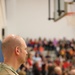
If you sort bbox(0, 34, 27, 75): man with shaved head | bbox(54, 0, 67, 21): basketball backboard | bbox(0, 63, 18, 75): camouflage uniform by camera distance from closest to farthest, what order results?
bbox(0, 63, 18, 75): camouflage uniform → bbox(0, 34, 27, 75): man with shaved head → bbox(54, 0, 67, 21): basketball backboard

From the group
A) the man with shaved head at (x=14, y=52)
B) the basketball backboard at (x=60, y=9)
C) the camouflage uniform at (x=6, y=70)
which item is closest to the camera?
Result: the camouflage uniform at (x=6, y=70)

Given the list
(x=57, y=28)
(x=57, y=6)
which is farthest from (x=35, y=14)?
(x=57, y=6)

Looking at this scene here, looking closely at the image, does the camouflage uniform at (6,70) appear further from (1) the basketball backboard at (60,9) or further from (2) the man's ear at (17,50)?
(1) the basketball backboard at (60,9)

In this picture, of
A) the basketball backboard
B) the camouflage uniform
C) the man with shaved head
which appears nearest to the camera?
the camouflage uniform

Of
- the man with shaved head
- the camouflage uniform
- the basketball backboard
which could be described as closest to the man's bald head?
the man with shaved head

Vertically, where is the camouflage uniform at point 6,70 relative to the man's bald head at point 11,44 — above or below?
below

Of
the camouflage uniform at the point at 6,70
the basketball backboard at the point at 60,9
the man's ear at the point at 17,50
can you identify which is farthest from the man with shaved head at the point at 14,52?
the basketball backboard at the point at 60,9

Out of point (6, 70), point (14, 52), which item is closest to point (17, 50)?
point (14, 52)

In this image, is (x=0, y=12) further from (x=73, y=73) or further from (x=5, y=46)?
(x=5, y=46)

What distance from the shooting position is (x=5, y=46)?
101 inches

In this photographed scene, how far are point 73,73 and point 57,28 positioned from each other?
1399 centimetres

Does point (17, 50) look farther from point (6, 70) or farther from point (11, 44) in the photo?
point (6, 70)

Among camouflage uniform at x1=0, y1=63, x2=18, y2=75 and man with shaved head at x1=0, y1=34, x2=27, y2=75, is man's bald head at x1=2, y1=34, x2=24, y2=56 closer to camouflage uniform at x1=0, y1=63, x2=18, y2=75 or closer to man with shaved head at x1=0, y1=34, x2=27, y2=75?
man with shaved head at x1=0, y1=34, x2=27, y2=75

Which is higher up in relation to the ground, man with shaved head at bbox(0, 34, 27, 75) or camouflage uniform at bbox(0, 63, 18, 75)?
man with shaved head at bbox(0, 34, 27, 75)
